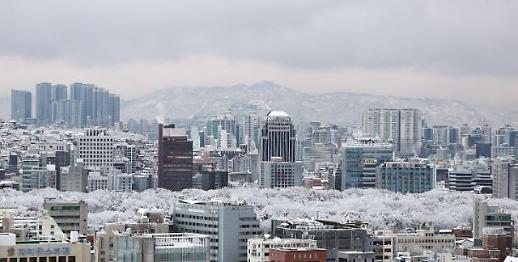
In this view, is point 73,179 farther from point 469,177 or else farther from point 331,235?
point 331,235

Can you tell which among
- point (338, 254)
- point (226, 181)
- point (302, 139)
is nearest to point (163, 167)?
point (226, 181)

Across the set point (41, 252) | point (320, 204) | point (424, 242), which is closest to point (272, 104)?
point (320, 204)

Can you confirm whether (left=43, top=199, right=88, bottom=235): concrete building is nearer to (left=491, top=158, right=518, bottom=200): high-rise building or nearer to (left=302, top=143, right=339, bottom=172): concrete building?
(left=491, top=158, right=518, bottom=200): high-rise building

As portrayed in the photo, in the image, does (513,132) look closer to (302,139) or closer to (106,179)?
(302,139)

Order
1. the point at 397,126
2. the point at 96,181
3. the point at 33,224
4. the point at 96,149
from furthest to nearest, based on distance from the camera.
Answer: the point at 397,126
the point at 96,149
the point at 96,181
the point at 33,224

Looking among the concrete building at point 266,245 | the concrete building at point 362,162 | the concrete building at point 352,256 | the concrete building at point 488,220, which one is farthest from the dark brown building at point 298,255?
the concrete building at point 362,162

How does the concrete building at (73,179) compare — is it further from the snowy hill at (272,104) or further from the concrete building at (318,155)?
the snowy hill at (272,104)

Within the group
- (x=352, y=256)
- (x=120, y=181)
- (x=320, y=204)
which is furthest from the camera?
(x=120, y=181)
